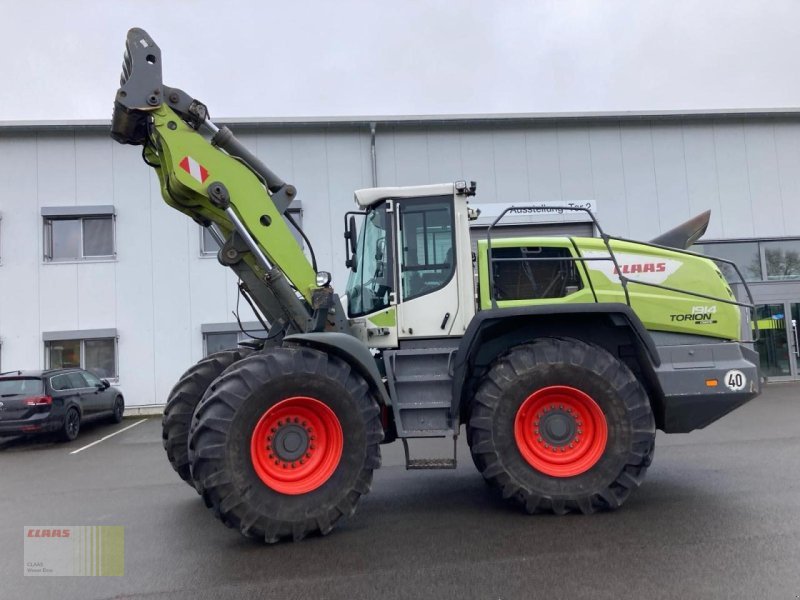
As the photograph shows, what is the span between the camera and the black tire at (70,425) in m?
10.3

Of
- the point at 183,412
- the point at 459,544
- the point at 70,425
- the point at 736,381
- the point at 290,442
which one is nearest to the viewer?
the point at 459,544

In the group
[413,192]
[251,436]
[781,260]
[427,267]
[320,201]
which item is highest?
[320,201]

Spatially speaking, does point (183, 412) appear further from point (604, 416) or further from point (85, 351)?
point (85, 351)

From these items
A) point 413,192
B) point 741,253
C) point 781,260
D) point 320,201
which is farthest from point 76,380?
point 781,260

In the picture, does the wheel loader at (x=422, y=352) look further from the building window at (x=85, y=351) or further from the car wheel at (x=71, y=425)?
the building window at (x=85, y=351)

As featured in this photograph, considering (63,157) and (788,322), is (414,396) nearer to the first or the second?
(63,157)

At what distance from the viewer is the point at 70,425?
10.5m

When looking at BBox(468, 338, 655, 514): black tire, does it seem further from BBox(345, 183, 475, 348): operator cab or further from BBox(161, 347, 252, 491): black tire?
BBox(161, 347, 252, 491): black tire

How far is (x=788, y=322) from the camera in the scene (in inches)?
600

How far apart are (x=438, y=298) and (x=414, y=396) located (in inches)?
37.1

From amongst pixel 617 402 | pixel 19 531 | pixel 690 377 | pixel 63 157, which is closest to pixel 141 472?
pixel 19 531

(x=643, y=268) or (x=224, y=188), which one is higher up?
(x=224, y=188)

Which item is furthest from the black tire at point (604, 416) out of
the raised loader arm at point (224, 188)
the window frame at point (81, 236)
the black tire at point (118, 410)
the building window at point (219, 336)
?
the window frame at point (81, 236)

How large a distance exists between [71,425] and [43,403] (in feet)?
2.76
